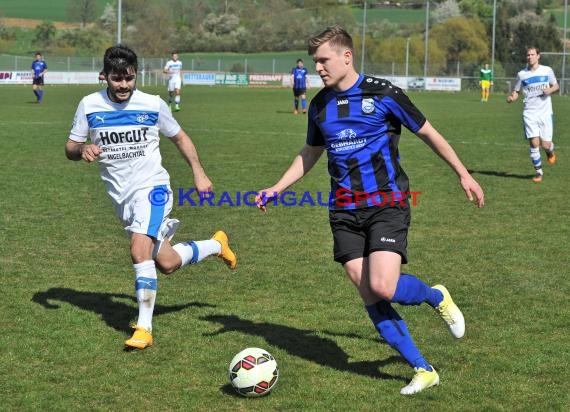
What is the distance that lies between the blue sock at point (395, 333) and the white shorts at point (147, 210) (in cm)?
169

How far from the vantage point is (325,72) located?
196 inches

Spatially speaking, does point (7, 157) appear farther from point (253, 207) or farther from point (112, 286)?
point (112, 286)

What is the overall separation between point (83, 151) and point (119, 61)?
2.09 ft

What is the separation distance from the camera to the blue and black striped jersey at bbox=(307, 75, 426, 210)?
5.02 m

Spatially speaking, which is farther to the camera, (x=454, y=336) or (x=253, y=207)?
(x=253, y=207)

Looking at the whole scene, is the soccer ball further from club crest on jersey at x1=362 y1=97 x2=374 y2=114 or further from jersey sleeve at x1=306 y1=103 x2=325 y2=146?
club crest on jersey at x1=362 y1=97 x2=374 y2=114

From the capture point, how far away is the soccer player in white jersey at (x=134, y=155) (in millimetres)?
5777

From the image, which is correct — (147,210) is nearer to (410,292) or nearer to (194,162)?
(194,162)

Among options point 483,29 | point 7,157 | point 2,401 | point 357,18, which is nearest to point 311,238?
point 2,401

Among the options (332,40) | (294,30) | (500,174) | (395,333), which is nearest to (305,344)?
(395,333)

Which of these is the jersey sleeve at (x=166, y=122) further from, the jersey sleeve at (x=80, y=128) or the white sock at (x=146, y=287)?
the white sock at (x=146, y=287)

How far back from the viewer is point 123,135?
5855mm

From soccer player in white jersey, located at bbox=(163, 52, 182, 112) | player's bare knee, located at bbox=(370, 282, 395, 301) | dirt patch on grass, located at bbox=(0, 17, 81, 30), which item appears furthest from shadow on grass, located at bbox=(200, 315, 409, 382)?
dirt patch on grass, located at bbox=(0, 17, 81, 30)

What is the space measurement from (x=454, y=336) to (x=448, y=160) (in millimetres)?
1225
